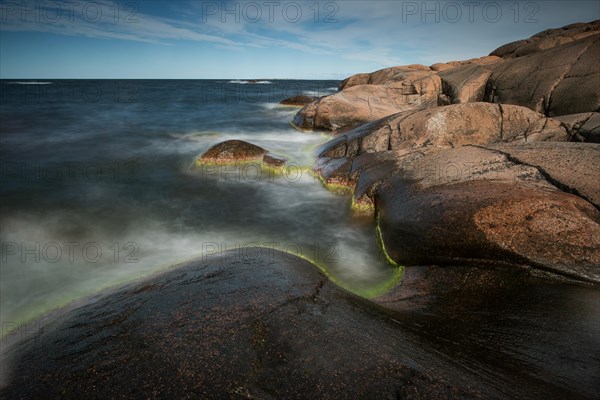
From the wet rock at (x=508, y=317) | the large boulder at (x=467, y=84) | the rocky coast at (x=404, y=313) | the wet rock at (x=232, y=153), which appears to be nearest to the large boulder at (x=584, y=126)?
the rocky coast at (x=404, y=313)

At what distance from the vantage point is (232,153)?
10.6 m

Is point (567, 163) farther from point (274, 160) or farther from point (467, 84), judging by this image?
point (467, 84)

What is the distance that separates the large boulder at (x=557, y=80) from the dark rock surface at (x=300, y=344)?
946 centimetres

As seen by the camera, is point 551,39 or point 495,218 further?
point 551,39

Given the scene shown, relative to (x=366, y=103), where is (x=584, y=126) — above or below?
below

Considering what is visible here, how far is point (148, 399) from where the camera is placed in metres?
1.89

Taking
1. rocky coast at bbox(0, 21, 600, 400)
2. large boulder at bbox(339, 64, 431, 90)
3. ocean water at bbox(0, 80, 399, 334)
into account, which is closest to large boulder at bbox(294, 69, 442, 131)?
ocean water at bbox(0, 80, 399, 334)

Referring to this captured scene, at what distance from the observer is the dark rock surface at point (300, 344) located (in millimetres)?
2006

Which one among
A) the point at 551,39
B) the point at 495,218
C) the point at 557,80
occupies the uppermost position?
the point at 551,39

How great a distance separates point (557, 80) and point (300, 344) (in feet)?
43.3

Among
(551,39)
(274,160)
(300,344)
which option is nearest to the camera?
(300,344)

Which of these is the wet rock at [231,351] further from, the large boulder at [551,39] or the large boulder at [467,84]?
the large boulder at [551,39]

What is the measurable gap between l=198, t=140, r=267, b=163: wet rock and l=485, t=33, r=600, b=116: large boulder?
10.1 metres

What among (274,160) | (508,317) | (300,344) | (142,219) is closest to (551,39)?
(274,160)
